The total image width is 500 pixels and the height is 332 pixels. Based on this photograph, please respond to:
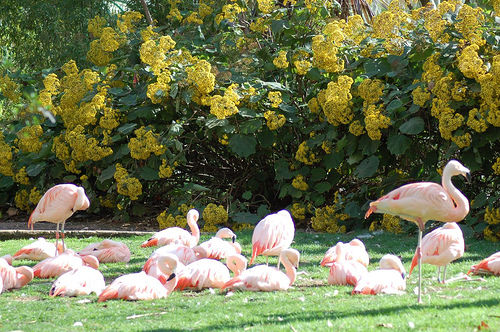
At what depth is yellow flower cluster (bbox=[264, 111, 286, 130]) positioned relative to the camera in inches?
402

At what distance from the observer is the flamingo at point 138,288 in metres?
5.45

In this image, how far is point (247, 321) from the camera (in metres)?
4.57

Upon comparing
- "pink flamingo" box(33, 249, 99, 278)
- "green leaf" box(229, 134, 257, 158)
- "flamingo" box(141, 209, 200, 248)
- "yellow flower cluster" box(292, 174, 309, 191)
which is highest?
"green leaf" box(229, 134, 257, 158)

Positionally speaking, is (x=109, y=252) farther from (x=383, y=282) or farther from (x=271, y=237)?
(x=383, y=282)

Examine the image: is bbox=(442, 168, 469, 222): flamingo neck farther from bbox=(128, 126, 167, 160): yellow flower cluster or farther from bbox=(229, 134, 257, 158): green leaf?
bbox=(128, 126, 167, 160): yellow flower cluster

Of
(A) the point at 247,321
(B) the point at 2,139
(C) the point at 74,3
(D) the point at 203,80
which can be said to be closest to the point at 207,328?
(A) the point at 247,321

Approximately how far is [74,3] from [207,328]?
37.0 ft

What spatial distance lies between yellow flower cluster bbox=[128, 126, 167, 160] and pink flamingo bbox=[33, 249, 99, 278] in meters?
4.01

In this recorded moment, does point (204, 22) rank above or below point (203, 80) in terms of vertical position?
above

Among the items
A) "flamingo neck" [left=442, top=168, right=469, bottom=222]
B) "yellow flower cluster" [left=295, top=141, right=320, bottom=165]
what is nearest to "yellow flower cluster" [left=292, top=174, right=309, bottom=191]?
"yellow flower cluster" [left=295, top=141, right=320, bottom=165]

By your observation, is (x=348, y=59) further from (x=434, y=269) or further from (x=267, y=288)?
(x=267, y=288)

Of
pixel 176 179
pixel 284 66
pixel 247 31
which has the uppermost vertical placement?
pixel 247 31

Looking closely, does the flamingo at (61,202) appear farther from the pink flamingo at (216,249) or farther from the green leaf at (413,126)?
the green leaf at (413,126)

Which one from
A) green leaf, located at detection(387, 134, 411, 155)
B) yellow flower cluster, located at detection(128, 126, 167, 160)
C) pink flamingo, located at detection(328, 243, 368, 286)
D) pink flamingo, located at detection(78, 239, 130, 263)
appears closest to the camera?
pink flamingo, located at detection(328, 243, 368, 286)
